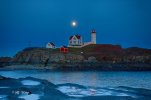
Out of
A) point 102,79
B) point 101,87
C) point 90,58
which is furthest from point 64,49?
point 101,87

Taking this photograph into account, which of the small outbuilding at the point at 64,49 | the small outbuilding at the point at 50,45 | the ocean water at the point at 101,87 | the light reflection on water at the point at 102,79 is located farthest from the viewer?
the small outbuilding at the point at 50,45

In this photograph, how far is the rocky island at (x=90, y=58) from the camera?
135 meters

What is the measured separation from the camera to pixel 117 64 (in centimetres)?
13750

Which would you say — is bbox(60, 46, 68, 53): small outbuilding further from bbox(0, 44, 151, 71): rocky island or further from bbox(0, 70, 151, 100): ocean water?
bbox(0, 70, 151, 100): ocean water

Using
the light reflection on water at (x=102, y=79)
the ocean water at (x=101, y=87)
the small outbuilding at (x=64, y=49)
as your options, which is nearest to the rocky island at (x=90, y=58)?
the small outbuilding at (x=64, y=49)

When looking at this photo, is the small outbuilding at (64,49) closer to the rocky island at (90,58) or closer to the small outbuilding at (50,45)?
the rocky island at (90,58)

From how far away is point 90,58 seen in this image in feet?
478

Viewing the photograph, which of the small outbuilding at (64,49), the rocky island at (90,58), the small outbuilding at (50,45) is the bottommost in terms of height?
the rocky island at (90,58)

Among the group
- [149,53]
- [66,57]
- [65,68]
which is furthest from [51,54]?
[149,53]

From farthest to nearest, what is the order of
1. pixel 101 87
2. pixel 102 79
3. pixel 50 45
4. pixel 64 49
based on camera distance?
pixel 50 45 → pixel 64 49 → pixel 102 79 → pixel 101 87

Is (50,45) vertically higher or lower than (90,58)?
higher

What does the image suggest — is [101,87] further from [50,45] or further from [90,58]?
[50,45]

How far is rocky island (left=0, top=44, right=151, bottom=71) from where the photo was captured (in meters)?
135

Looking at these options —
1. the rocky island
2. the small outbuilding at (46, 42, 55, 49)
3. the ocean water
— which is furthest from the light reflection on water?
the small outbuilding at (46, 42, 55, 49)
